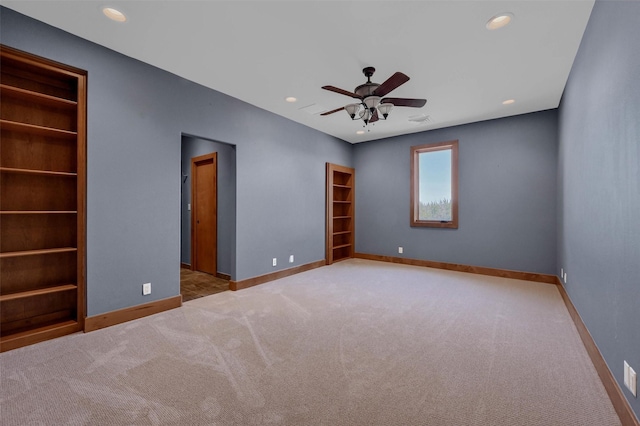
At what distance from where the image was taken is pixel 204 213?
524 centimetres

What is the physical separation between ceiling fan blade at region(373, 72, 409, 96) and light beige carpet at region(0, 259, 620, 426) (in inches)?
91.1

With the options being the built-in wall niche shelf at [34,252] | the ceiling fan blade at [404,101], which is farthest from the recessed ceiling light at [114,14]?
the ceiling fan blade at [404,101]

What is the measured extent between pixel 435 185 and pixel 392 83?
3.44m

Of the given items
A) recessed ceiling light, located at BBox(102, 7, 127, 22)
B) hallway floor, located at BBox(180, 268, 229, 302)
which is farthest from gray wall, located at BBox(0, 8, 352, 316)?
recessed ceiling light, located at BBox(102, 7, 127, 22)

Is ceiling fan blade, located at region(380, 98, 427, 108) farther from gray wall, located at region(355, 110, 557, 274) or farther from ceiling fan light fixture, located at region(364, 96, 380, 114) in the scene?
gray wall, located at region(355, 110, 557, 274)

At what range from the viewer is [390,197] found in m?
6.18

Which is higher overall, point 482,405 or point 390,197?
point 390,197

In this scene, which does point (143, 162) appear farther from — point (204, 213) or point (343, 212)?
point (343, 212)

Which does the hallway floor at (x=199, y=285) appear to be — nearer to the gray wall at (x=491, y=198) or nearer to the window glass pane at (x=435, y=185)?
the gray wall at (x=491, y=198)

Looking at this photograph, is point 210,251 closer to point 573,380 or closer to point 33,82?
point 33,82

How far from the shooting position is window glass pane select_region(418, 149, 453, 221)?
554cm

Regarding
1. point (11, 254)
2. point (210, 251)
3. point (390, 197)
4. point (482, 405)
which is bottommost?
point (482, 405)

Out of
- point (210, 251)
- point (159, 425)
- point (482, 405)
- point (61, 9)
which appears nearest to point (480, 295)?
point (482, 405)

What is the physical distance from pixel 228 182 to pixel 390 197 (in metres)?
3.35
